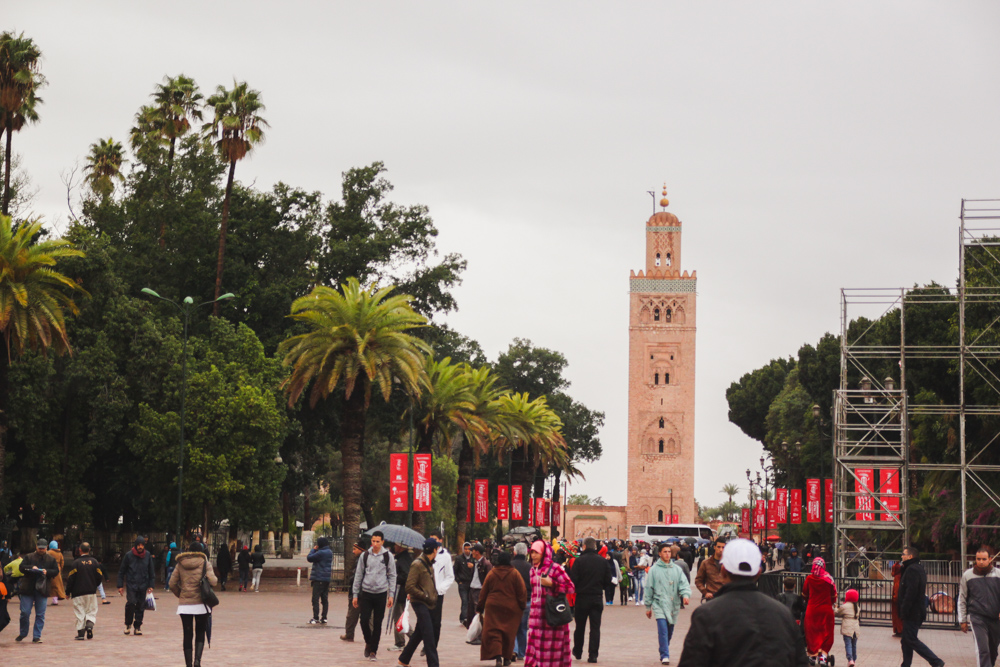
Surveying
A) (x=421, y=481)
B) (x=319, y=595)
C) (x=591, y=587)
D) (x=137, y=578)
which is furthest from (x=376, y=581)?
(x=421, y=481)

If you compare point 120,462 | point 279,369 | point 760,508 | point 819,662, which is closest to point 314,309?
point 279,369

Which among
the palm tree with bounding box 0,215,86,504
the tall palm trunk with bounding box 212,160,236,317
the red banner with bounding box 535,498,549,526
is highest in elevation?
the tall palm trunk with bounding box 212,160,236,317

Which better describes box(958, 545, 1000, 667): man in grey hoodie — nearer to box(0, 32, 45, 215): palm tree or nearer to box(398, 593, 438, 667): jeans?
box(398, 593, 438, 667): jeans

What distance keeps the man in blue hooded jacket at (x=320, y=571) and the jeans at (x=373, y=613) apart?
463cm

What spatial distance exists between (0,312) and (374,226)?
19.9m

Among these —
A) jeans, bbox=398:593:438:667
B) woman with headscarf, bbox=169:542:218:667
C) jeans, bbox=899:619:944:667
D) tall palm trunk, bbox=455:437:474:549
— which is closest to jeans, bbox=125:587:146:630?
woman with headscarf, bbox=169:542:218:667

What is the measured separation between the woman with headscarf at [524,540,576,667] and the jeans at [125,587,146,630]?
879 cm

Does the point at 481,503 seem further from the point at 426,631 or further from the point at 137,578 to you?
the point at 426,631

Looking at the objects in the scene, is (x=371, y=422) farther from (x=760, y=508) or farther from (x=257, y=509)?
(x=760, y=508)

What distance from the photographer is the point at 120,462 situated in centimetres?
4400

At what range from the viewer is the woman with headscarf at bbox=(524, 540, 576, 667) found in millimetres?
12984

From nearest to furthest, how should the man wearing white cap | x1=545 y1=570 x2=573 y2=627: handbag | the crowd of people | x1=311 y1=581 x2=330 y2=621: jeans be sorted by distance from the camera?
the man wearing white cap → x1=545 y1=570 x2=573 y2=627: handbag → the crowd of people → x1=311 y1=581 x2=330 y2=621: jeans

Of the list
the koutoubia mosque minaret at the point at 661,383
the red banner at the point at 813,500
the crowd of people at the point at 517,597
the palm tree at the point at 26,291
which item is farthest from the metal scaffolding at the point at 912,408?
the koutoubia mosque minaret at the point at 661,383

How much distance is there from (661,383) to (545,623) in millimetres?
95661
